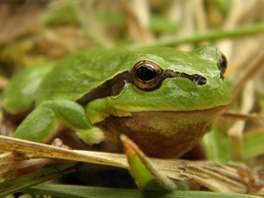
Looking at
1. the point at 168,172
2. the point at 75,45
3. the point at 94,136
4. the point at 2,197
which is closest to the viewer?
the point at 2,197

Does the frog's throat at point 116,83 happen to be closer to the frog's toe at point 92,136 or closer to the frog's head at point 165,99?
the frog's head at point 165,99

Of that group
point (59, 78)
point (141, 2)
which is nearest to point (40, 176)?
point (59, 78)

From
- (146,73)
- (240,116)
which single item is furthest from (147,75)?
(240,116)

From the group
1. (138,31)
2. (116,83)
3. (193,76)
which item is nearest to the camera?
(193,76)

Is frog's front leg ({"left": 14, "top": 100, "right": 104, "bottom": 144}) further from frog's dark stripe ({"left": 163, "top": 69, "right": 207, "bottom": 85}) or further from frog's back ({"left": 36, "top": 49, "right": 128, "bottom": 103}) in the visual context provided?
frog's dark stripe ({"left": 163, "top": 69, "right": 207, "bottom": 85})

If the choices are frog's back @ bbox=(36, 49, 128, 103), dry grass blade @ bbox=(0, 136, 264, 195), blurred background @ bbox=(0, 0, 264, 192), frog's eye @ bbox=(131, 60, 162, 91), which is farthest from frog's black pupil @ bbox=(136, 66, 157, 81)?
blurred background @ bbox=(0, 0, 264, 192)

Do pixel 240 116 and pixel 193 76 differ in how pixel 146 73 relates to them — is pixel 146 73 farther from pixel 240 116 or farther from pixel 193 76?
pixel 240 116

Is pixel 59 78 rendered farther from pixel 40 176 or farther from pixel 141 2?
pixel 141 2
